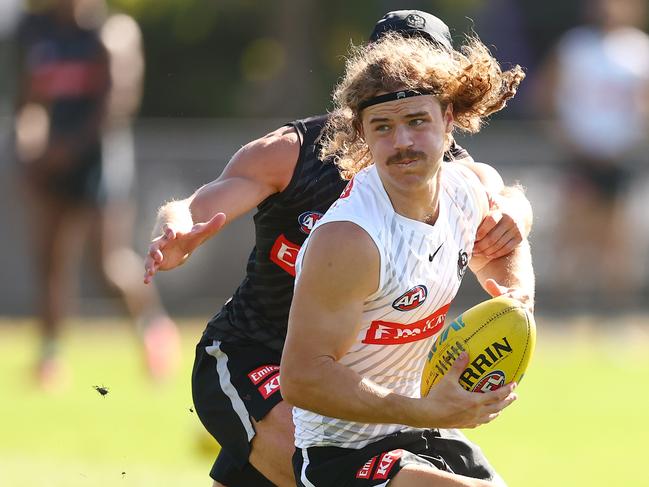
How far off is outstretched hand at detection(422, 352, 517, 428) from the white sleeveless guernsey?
0.37m

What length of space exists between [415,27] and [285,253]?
3.29 feet

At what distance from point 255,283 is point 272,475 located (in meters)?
0.77

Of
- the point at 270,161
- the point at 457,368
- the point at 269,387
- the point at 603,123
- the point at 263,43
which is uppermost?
the point at 263,43

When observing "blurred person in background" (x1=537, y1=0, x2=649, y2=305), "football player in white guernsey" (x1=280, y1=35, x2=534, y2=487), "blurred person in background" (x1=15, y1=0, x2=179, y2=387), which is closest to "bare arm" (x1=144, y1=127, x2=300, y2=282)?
"football player in white guernsey" (x1=280, y1=35, x2=534, y2=487)

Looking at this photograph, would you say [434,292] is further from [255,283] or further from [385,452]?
[255,283]

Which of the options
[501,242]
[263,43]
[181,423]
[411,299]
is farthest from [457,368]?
[263,43]

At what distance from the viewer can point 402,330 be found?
A: 4895 millimetres

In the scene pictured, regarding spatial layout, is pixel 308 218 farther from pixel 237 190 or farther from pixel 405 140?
pixel 405 140

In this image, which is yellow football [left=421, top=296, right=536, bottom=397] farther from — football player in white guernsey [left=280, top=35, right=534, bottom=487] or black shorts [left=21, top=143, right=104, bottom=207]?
black shorts [left=21, top=143, right=104, bottom=207]

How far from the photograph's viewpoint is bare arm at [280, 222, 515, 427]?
4480 millimetres

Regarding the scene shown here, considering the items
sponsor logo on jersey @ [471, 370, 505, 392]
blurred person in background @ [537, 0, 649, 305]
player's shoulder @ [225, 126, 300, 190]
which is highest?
blurred person in background @ [537, 0, 649, 305]

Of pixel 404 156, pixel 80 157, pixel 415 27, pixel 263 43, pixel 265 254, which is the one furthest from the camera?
pixel 263 43

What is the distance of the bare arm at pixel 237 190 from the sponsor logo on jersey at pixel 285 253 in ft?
0.67

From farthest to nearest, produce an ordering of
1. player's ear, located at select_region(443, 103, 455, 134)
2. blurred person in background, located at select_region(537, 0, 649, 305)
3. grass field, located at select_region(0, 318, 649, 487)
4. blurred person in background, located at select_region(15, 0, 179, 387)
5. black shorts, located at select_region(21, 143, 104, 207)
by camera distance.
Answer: blurred person in background, located at select_region(537, 0, 649, 305) → black shorts, located at select_region(21, 143, 104, 207) → blurred person in background, located at select_region(15, 0, 179, 387) → grass field, located at select_region(0, 318, 649, 487) → player's ear, located at select_region(443, 103, 455, 134)
